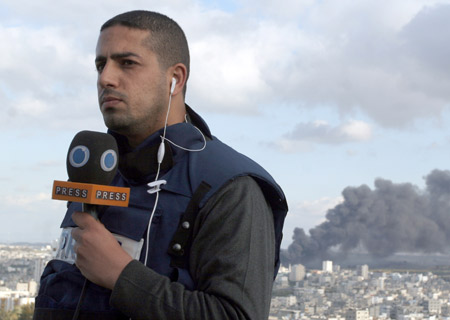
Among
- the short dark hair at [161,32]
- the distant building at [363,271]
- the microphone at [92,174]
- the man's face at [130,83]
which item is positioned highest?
the distant building at [363,271]

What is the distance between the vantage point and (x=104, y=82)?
1.47 meters

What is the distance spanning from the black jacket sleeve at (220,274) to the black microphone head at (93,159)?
0.18 meters

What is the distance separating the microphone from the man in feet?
0.18

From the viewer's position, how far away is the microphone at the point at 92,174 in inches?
51.6

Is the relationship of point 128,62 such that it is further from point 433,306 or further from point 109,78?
point 433,306

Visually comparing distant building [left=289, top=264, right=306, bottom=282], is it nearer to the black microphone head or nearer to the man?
the man

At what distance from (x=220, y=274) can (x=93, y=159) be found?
32cm

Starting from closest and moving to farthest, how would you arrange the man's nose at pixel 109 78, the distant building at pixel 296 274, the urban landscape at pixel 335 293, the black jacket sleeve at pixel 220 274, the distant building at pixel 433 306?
the black jacket sleeve at pixel 220 274
the man's nose at pixel 109 78
the urban landscape at pixel 335 293
the distant building at pixel 433 306
the distant building at pixel 296 274

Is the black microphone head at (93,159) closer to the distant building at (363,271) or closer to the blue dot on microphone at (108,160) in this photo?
the blue dot on microphone at (108,160)

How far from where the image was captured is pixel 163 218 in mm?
1409

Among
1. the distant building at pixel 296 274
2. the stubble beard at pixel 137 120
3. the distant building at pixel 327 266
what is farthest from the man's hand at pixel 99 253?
the distant building at pixel 327 266

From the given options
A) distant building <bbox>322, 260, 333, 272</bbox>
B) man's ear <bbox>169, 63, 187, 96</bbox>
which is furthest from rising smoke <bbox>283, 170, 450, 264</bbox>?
man's ear <bbox>169, 63, 187, 96</bbox>

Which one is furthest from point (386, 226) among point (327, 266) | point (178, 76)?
point (178, 76)

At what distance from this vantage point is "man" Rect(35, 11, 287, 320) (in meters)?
1.31
